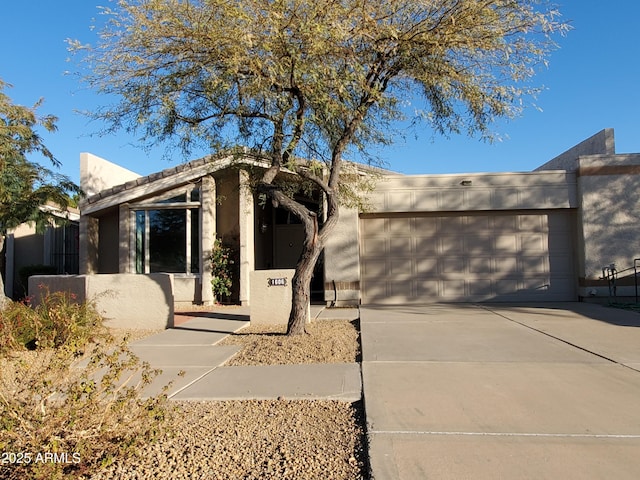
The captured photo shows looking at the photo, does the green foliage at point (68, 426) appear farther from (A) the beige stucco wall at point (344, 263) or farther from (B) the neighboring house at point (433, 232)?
(B) the neighboring house at point (433, 232)

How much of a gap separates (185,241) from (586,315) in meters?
10.4

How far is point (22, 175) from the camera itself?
39.3ft

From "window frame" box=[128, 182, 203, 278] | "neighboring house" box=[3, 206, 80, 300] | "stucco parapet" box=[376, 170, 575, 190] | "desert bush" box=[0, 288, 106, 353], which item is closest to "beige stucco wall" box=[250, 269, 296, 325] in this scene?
"desert bush" box=[0, 288, 106, 353]

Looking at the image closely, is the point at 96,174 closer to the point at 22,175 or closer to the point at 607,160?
the point at 22,175

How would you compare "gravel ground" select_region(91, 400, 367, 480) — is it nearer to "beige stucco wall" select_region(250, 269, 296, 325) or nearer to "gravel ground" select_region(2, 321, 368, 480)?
"gravel ground" select_region(2, 321, 368, 480)

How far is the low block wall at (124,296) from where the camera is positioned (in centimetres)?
1069

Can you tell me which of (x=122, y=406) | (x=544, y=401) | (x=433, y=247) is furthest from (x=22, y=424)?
(x=433, y=247)

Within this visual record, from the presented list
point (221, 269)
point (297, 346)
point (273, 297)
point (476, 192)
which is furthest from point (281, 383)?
point (476, 192)

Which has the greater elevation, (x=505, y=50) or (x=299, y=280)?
(x=505, y=50)

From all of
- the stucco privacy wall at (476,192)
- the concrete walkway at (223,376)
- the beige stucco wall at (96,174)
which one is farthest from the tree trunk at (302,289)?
the beige stucco wall at (96,174)

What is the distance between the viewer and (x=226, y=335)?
9.54 meters

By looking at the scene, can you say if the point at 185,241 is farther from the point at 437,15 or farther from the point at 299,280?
the point at 437,15

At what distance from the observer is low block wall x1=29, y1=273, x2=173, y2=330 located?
35.1ft

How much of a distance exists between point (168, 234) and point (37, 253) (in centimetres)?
723
